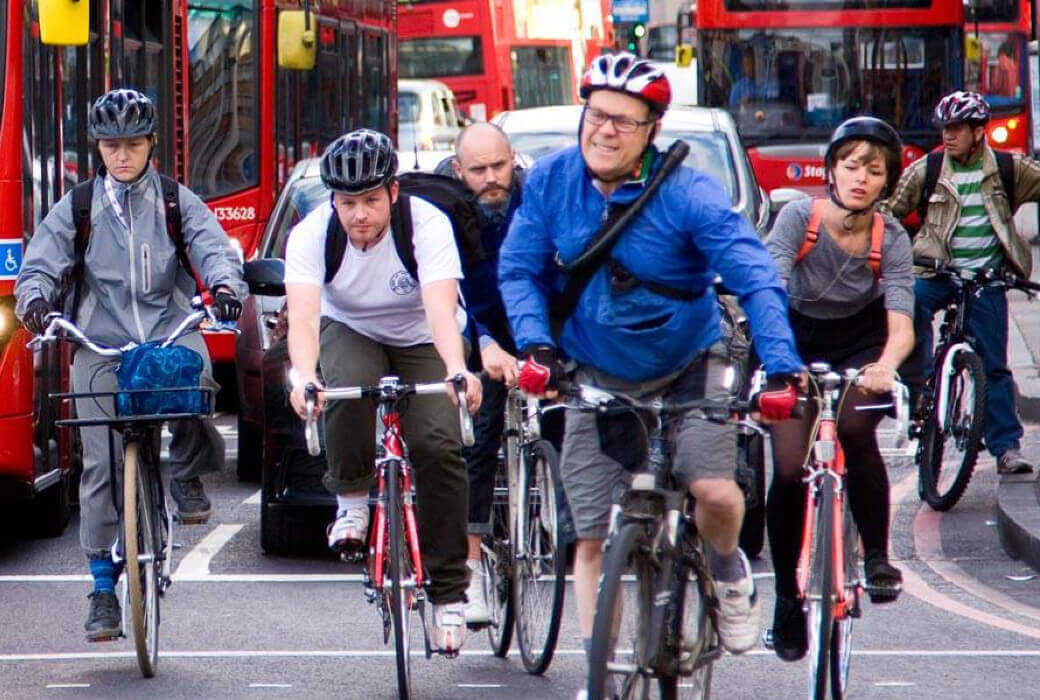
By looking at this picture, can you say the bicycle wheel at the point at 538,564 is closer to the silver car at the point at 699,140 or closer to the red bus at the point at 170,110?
the red bus at the point at 170,110

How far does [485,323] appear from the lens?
25.9ft

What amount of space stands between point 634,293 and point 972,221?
16.9 feet

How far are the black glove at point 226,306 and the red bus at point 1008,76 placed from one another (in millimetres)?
17648

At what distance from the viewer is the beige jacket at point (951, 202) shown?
10570 millimetres

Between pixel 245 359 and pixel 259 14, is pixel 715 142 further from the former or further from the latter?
pixel 259 14

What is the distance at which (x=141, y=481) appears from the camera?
723 centimetres

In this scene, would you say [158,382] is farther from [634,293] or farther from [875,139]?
[875,139]

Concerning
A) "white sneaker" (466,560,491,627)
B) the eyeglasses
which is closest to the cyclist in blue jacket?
the eyeglasses

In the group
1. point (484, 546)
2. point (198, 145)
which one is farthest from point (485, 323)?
point (198, 145)

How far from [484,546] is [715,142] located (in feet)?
14.9

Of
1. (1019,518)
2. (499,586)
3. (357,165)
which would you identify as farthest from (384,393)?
(1019,518)

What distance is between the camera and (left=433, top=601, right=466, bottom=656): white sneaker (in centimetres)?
693

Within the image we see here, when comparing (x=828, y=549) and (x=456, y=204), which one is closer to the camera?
(x=828, y=549)

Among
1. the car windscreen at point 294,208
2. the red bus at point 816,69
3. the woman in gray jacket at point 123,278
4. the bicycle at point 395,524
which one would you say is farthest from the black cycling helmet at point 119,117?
the red bus at point 816,69
